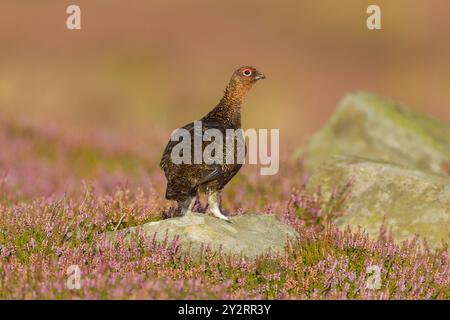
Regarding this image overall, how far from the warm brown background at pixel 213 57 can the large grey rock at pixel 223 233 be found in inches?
610

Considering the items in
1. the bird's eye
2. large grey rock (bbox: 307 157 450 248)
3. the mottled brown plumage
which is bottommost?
large grey rock (bbox: 307 157 450 248)

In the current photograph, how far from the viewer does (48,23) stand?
35156 millimetres

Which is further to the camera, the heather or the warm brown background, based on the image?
the warm brown background

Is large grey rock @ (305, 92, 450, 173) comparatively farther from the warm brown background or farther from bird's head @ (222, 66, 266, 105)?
the warm brown background

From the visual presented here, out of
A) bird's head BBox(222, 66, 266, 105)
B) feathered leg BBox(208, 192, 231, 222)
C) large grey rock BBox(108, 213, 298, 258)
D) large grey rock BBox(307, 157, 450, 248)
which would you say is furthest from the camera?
large grey rock BBox(307, 157, 450, 248)

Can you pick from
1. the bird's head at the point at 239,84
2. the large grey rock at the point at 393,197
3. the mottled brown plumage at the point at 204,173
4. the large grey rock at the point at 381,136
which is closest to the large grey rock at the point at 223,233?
the mottled brown plumage at the point at 204,173

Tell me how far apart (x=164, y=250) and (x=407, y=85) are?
26705 mm

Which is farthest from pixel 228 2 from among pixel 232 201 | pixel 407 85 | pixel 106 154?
pixel 232 201

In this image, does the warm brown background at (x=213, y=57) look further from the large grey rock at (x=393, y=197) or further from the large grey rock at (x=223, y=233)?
the large grey rock at (x=223, y=233)

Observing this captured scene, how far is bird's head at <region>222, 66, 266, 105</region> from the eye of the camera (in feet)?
23.8

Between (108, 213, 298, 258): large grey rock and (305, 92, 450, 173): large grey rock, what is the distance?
4.31m

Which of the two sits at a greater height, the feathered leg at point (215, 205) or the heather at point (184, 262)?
the feathered leg at point (215, 205)

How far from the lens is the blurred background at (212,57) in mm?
25875

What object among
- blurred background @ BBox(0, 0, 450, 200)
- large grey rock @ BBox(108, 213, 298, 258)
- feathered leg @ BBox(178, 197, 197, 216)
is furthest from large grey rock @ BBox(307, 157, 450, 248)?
blurred background @ BBox(0, 0, 450, 200)
